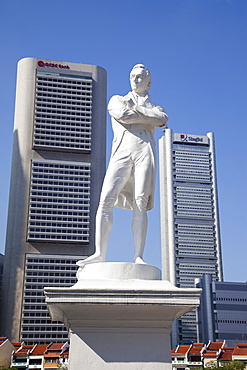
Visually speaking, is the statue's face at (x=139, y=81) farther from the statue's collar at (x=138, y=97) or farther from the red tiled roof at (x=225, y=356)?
the red tiled roof at (x=225, y=356)

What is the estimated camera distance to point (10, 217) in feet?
311

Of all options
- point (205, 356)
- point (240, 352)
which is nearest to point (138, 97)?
point (240, 352)

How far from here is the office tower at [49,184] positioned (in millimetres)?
90000

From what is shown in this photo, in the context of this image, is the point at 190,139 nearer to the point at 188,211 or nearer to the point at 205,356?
the point at 188,211

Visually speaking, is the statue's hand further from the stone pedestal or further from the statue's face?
the stone pedestal

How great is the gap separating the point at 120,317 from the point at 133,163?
93.3 inches

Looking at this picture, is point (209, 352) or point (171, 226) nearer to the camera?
point (209, 352)

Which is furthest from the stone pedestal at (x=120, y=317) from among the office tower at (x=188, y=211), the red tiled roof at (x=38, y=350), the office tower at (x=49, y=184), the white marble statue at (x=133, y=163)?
the office tower at (x=188, y=211)

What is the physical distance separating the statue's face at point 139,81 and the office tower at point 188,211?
11173 cm

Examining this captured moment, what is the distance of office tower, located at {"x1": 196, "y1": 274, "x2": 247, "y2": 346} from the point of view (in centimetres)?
9594

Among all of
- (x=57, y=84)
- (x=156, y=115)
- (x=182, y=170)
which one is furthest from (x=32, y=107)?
(x=156, y=115)

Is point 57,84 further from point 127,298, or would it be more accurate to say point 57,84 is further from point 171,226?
point 127,298

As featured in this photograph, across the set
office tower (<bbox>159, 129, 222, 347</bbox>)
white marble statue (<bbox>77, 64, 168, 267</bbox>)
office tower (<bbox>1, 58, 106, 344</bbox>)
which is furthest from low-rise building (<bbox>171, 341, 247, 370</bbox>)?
office tower (<bbox>159, 129, 222, 347</bbox>)

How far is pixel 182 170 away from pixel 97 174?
36201 mm
